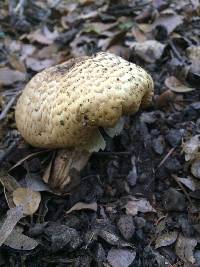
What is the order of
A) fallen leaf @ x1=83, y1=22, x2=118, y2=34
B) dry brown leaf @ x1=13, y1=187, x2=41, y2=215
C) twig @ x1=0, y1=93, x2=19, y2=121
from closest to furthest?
dry brown leaf @ x1=13, y1=187, x2=41, y2=215, twig @ x1=0, y1=93, x2=19, y2=121, fallen leaf @ x1=83, y1=22, x2=118, y2=34

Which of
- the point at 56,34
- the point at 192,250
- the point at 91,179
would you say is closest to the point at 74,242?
the point at 91,179

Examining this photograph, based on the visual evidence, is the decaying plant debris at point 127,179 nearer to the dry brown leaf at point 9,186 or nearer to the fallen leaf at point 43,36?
the dry brown leaf at point 9,186

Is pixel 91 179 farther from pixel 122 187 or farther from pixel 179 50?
pixel 179 50

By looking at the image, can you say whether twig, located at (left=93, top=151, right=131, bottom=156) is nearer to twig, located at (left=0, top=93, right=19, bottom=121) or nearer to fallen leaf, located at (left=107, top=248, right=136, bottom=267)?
fallen leaf, located at (left=107, top=248, right=136, bottom=267)

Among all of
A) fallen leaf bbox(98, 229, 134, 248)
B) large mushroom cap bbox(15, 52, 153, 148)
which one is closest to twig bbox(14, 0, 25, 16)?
large mushroom cap bbox(15, 52, 153, 148)

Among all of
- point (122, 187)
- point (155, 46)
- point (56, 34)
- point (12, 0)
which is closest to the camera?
point (122, 187)

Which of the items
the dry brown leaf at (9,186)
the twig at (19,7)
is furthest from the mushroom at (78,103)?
the twig at (19,7)

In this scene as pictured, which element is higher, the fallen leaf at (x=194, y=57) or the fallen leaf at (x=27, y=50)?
the fallen leaf at (x=194, y=57)
